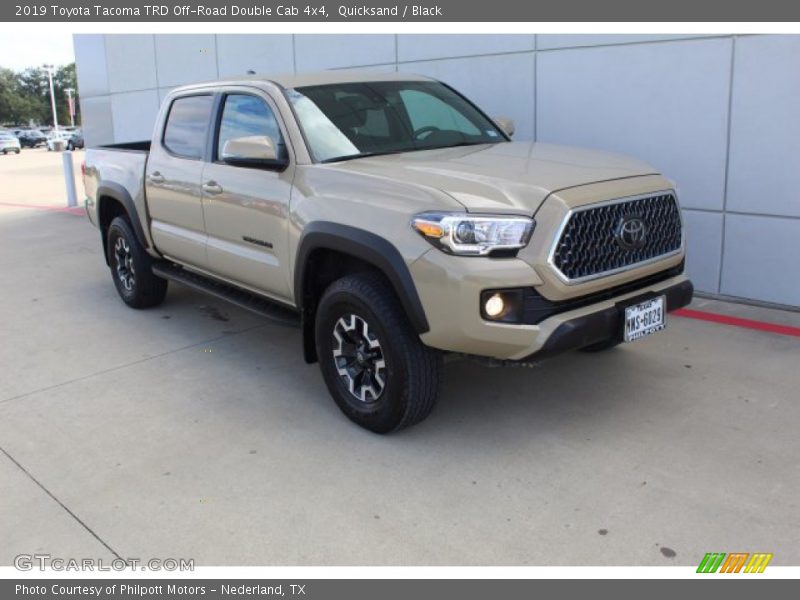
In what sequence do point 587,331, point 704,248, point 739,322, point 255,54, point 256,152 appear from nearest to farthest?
point 587,331, point 256,152, point 739,322, point 704,248, point 255,54

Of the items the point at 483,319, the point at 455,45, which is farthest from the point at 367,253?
the point at 455,45

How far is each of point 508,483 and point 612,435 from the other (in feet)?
→ 2.48

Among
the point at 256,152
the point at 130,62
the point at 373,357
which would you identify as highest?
the point at 130,62

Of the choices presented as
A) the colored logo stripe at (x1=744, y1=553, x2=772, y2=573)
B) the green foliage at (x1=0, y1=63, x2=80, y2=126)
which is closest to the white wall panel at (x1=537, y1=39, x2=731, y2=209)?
the colored logo stripe at (x1=744, y1=553, x2=772, y2=573)

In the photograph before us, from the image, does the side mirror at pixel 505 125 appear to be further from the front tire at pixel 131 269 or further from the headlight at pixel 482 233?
the front tire at pixel 131 269

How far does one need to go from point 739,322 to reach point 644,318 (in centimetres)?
229

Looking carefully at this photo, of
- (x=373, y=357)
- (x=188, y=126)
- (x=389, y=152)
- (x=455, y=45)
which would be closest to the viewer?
Answer: (x=373, y=357)

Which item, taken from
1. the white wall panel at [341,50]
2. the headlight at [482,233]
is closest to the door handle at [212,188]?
the headlight at [482,233]

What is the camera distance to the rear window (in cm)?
536

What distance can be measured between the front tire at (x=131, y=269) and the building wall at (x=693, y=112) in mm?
3669

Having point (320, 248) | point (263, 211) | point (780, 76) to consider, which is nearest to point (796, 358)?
point (780, 76)

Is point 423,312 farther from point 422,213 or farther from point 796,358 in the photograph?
point 796,358

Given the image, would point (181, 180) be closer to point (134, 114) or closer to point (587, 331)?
point (587, 331)

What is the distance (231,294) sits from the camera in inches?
206
